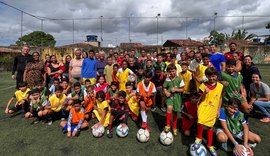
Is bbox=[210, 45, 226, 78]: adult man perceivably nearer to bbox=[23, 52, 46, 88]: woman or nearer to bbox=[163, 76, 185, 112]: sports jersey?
bbox=[163, 76, 185, 112]: sports jersey

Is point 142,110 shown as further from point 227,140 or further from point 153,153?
point 227,140

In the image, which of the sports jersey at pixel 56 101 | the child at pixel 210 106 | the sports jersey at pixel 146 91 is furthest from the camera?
the sports jersey at pixel 56 101

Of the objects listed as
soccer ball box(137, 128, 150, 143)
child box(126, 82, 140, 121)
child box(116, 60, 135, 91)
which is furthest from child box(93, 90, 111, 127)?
child box(116, 60, 135, 91)

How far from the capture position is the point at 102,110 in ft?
14.5

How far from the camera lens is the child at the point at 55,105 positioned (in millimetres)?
4711

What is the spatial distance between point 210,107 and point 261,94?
2.47m

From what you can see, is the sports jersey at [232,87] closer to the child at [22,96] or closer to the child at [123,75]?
the child at [123,75]

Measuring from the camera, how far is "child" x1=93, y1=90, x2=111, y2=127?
4297mm

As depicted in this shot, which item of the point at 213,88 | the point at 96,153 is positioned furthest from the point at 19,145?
the point at 213,88

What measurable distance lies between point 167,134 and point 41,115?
328 cm

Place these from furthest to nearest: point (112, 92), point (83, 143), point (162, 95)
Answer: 1. point (162, 95)
2. point (112, 92)
3. point (83, 143)

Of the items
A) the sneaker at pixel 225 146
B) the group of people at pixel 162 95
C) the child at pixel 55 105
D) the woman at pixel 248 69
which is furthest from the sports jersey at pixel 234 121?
the child at pixel 55 105

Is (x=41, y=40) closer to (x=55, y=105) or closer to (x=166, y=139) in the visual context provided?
(x=55, y=105)

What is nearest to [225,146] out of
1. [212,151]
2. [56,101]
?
[212,151]
